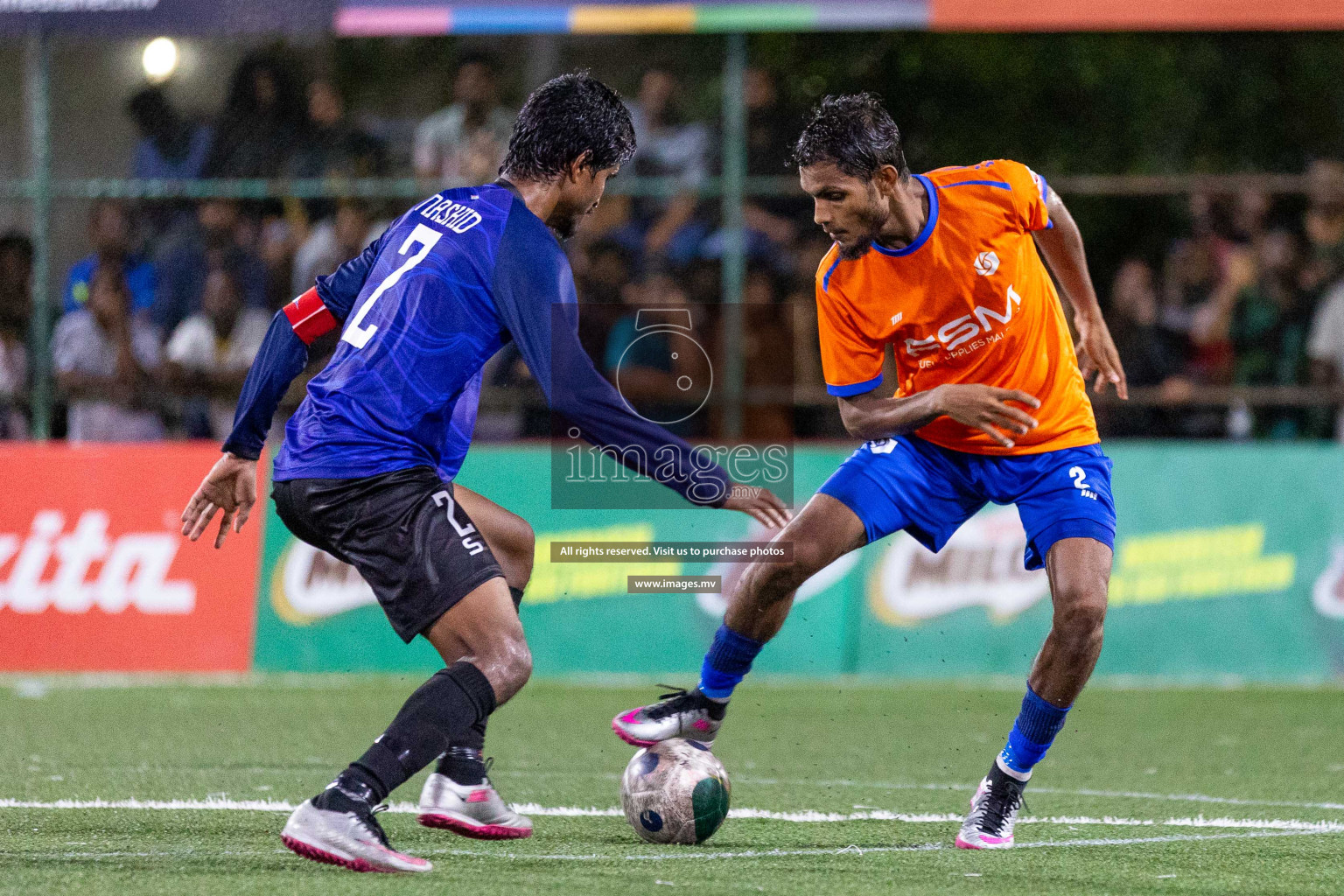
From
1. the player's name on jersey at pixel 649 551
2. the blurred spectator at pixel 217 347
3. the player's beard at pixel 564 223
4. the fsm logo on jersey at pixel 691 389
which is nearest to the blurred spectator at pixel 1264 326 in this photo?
the fsm logo on jersey at pixel 691 389

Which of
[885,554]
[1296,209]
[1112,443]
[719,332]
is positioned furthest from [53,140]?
[1296,209]

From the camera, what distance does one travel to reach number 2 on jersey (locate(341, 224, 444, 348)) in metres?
5.08

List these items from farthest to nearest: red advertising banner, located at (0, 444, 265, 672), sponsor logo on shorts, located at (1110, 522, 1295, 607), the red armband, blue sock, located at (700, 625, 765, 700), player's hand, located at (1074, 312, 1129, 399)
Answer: sponsor logo on shorts, located at (1110, 522, 1295, 607) < red advertising banner, located at (0, 444, 265, 672) < player's hand, located at (1074, 312, 1129, 399) < blue sock, located at (700, 625, 765, 700) < the red armband

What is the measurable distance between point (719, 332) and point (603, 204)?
127cm

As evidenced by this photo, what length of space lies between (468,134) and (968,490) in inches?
290

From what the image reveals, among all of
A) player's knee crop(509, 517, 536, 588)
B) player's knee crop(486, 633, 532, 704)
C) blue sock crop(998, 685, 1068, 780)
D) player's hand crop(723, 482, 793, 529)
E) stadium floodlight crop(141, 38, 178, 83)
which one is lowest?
A: blue sock crop(998, 685, 1068, 780)

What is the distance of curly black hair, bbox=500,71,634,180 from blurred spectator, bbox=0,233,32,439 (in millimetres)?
7547

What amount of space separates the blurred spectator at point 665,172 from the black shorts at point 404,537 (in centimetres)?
783

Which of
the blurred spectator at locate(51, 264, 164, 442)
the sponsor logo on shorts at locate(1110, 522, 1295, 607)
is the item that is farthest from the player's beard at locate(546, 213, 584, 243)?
the blurred spectator at locate(51, 264, 164, 442)

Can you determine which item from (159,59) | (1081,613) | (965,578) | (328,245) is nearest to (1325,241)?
(965,578)

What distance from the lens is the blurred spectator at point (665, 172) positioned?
1280 centimetres

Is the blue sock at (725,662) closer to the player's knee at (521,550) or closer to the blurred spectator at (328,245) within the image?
A: the player's knee at (521,550)

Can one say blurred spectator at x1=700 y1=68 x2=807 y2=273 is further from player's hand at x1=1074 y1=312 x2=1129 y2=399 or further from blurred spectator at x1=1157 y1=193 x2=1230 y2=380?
player's hand at x1=1074 y1=312 x2=1129 y2=399

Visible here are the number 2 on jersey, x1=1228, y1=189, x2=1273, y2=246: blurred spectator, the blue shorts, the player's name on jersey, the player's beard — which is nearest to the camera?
the number 2 on jersey
